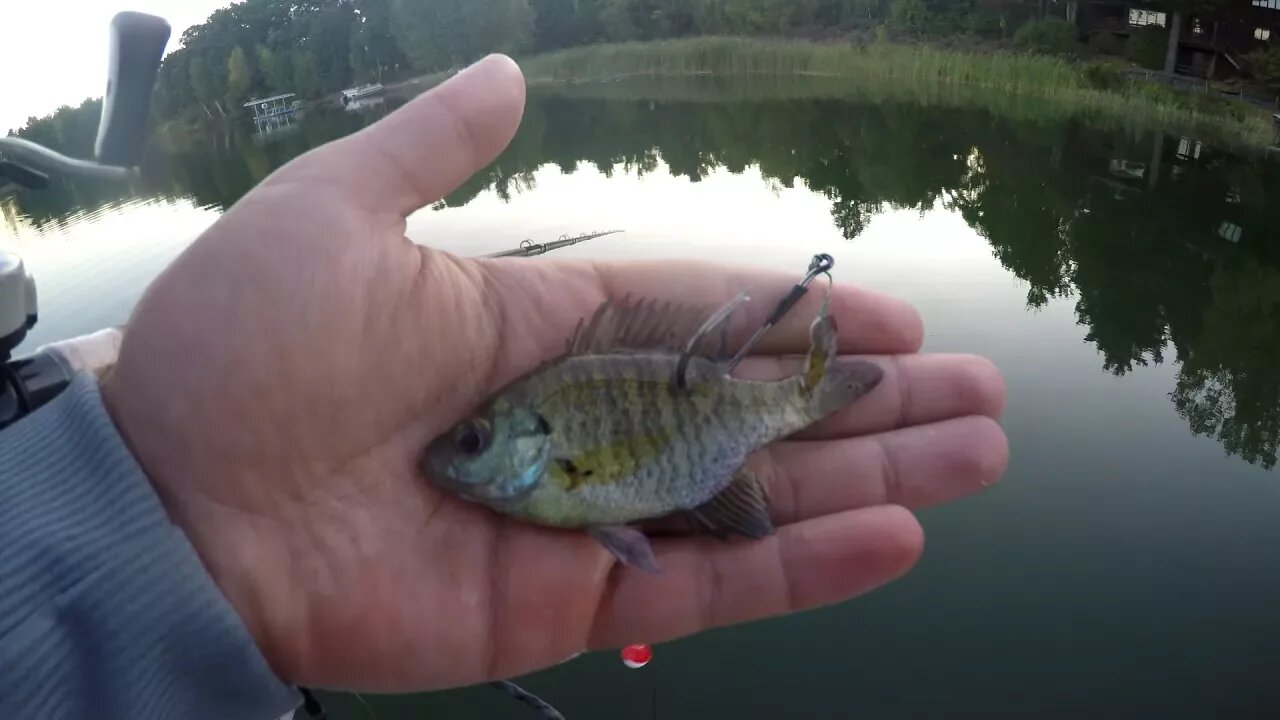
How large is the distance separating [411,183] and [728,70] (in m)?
32.7

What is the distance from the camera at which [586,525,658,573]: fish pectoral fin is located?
2.46 meters

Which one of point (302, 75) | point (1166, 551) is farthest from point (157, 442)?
point (302, 75)

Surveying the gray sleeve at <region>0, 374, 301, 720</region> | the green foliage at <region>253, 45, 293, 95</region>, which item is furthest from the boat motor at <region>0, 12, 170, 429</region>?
the green foliage at <region>253, 45, 293, 95</region>

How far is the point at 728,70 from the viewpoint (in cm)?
3312

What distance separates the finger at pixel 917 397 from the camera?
2.98 metres

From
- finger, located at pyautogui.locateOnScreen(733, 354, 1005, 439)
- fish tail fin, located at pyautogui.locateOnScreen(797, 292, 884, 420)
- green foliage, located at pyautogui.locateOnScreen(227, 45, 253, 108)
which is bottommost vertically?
finger, located at pyautogui.locateOnScreen(733, 354, 1005, 439)

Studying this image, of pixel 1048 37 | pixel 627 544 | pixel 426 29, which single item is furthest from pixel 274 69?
pixel 627 544

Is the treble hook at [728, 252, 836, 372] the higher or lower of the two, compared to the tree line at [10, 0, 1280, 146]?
lower

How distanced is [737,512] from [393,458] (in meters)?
1.14

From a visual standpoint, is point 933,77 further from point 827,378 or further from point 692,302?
point 827,378

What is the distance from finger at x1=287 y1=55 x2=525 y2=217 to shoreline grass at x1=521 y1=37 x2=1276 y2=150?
1809 centimetres

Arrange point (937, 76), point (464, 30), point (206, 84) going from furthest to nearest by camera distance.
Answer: point (464, 30) < point (937, 76) < point (206, 84)

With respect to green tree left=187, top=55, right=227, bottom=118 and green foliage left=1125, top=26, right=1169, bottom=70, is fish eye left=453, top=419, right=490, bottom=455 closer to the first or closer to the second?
green tree left=187, top=55, right=227, bottom=118

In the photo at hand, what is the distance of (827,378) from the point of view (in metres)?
2.78
